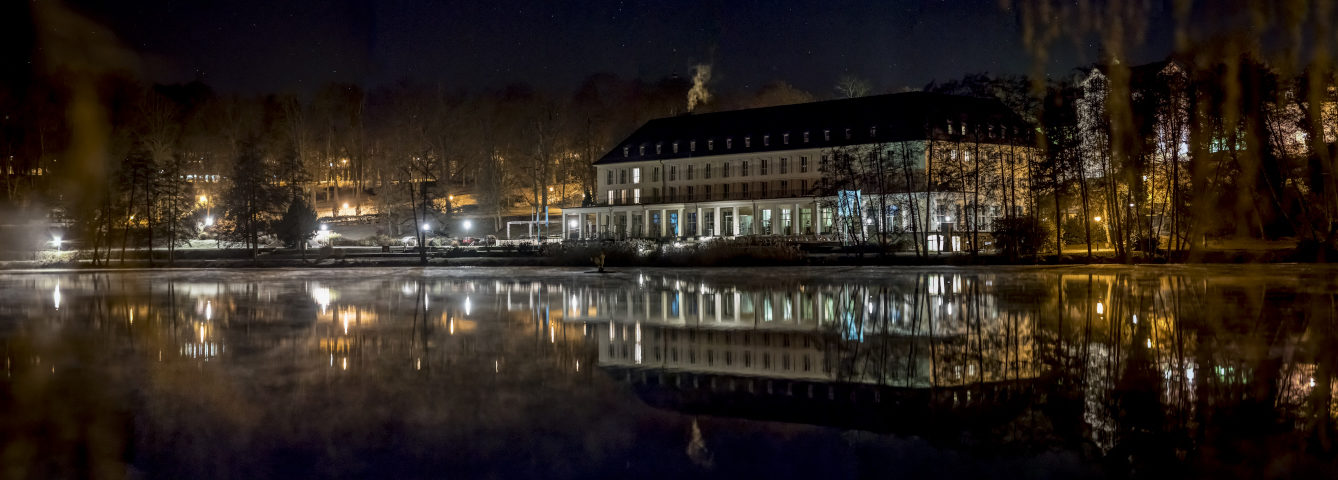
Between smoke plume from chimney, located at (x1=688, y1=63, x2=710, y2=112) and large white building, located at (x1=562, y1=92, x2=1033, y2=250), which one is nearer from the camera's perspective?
large white building, located at (x1=562, y1=92, x2=1033, y2=250)

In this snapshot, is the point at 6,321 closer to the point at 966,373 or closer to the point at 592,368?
the point at 592,368

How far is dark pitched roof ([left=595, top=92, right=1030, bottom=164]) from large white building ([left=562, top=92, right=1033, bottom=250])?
0.12 m

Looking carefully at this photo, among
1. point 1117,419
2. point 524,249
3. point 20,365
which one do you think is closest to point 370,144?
point 524,249

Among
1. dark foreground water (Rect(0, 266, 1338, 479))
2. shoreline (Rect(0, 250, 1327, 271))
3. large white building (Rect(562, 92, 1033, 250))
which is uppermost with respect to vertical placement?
large white building (Rect(562, 92, 1033, 250))

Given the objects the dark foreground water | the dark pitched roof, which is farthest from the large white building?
the dark foreground water

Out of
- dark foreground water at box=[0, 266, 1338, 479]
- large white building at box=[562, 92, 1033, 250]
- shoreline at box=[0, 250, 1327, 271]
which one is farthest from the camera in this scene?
large white building at box=[562, 92, 1033, 250]

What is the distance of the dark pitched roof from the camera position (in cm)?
6400

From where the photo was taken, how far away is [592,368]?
11156 mm

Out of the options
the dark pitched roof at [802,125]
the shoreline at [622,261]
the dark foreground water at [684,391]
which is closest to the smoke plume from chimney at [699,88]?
the dark pitched roof at [802,125]

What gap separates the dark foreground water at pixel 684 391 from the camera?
Result: 6773 millimetres

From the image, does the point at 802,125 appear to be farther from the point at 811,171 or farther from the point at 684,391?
the point at 684,391

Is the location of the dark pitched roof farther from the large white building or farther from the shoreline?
the shoreline

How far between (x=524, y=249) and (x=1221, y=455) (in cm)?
5062

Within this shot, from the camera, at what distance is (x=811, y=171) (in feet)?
228
